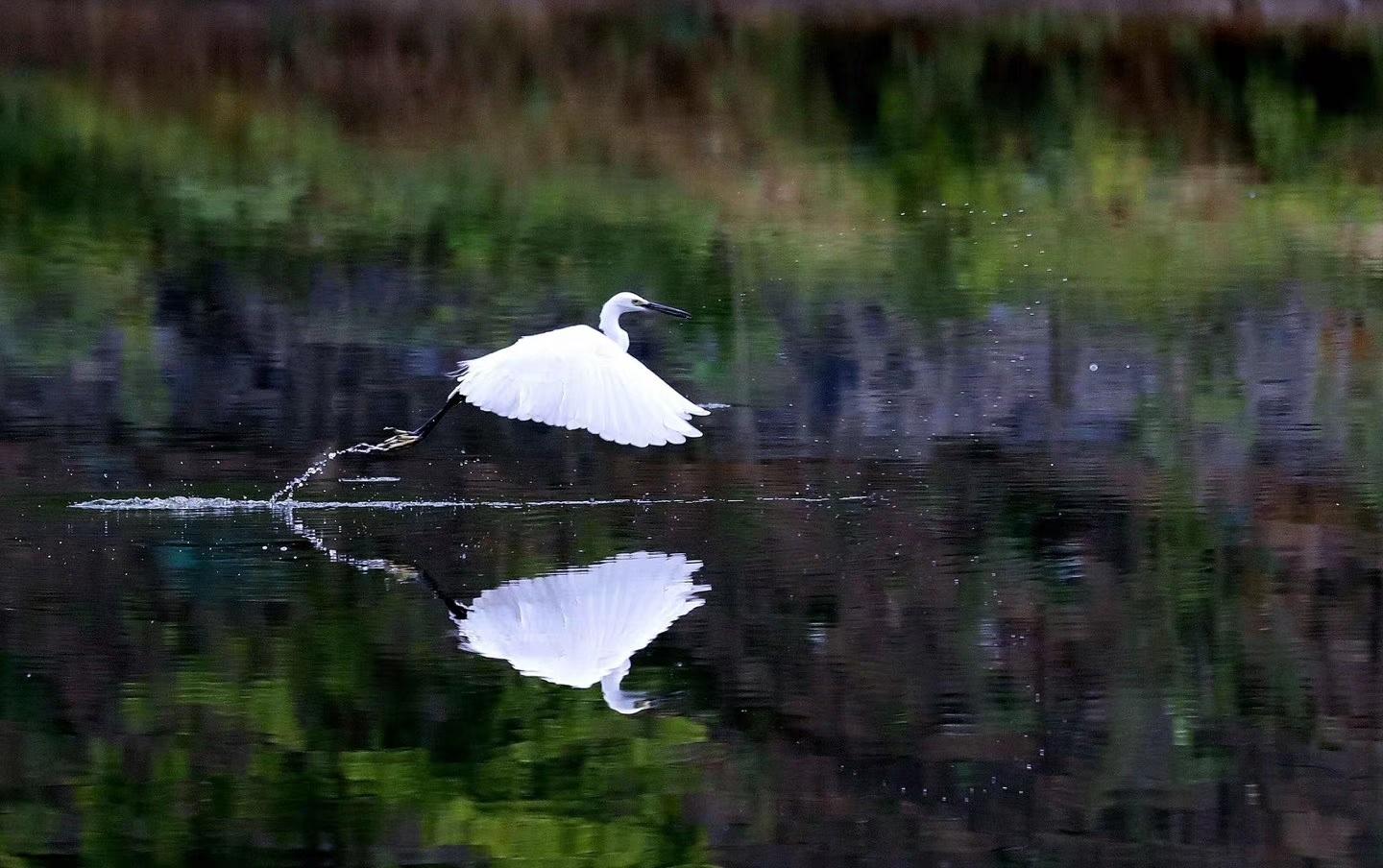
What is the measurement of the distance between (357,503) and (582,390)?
46.8 inches

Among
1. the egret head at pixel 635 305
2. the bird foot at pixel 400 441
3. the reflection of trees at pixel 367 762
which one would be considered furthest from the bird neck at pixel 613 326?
the reflection of trees at pixel 367 762

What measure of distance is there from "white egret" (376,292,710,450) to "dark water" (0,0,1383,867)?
390mm

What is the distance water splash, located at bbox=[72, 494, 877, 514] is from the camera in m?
9.20

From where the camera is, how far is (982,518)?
8984 mm

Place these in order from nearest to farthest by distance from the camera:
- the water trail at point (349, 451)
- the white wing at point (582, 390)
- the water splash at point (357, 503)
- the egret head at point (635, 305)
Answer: the white wing at point (582, 390) < the water splash at point (357, 503) < the water trail at point (349, 451) < the egret head at point (635, 305)

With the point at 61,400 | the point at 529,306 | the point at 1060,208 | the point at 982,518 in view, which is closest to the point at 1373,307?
the point at 1060,208

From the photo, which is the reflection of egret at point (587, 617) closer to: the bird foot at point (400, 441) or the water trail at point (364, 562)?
the water trail at point (364, 562)

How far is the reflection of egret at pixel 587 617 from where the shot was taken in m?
6.71

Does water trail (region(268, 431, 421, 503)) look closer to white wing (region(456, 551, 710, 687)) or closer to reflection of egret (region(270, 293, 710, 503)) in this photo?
reflection of egret (region(270, 293, 710, 503))

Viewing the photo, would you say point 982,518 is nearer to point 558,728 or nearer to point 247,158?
point 558,728

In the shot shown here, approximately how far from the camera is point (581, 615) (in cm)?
732

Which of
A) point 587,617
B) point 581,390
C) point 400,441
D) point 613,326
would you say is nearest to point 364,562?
point 581,390

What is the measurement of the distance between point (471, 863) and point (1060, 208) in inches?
503

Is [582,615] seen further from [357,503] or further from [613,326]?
[613,326]
